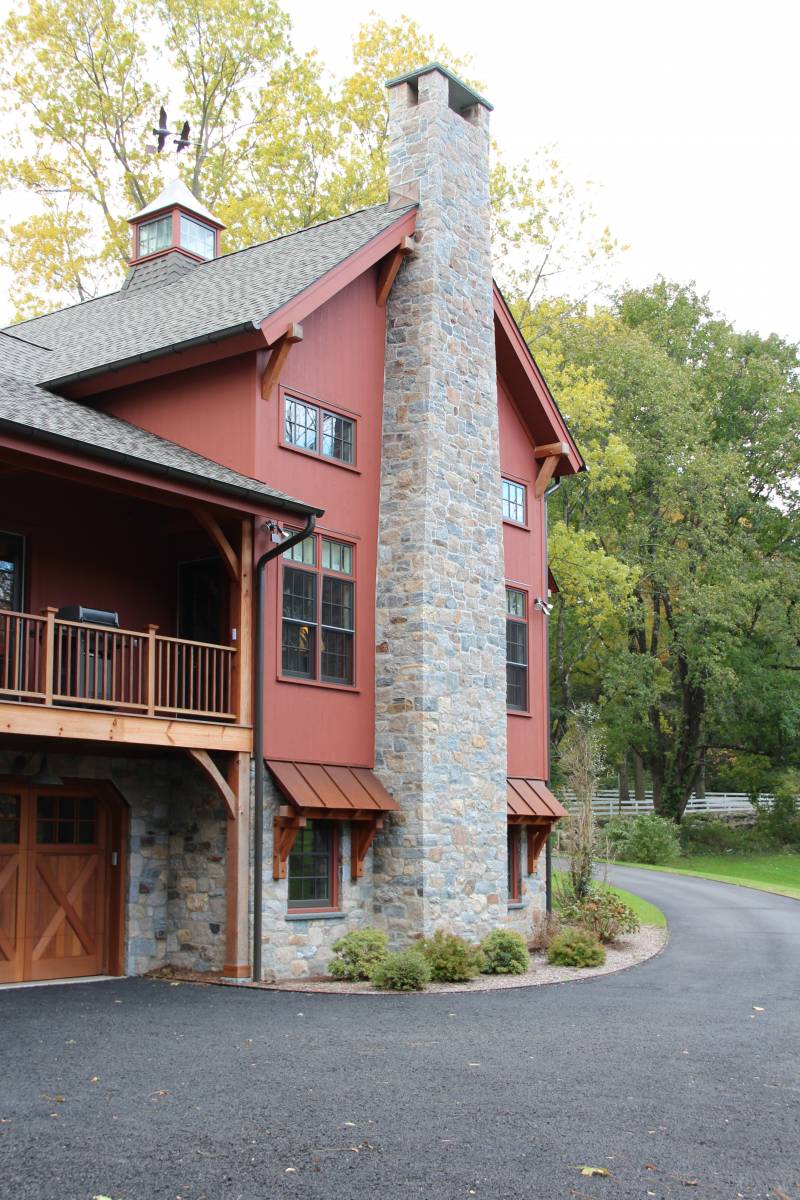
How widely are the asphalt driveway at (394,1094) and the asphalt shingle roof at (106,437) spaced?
5383 mm

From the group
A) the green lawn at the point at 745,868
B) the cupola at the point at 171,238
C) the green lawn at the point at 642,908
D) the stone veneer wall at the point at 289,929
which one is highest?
the cupola at the point at 171,238

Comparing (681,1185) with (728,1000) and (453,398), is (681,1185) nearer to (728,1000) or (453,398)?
(728,1000)

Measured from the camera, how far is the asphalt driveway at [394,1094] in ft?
22.7

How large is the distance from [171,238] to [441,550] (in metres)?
9.11

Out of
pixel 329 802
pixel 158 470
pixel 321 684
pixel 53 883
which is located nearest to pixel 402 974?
pixel 329 802

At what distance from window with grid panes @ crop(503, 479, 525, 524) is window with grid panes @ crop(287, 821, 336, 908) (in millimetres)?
6357

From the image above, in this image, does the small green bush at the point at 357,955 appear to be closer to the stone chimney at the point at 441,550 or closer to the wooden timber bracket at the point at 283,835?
the stone chimney at the point at 441,550

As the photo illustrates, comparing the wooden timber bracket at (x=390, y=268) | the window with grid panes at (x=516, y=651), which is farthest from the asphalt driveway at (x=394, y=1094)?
the wooden timber bracket at (x=390, y=268)

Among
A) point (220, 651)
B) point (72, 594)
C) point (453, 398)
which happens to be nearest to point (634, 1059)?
point (220, 651)

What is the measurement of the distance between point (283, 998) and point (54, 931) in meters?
3.04

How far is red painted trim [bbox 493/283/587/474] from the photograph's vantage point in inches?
775

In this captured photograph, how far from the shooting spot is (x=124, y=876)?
1506cm

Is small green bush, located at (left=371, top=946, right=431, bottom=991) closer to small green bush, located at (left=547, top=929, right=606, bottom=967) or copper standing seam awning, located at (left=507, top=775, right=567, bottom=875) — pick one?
small green bush, located at (left=547, top=929, right=606, bottom=967)

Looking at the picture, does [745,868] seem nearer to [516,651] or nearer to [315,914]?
[516,651]
